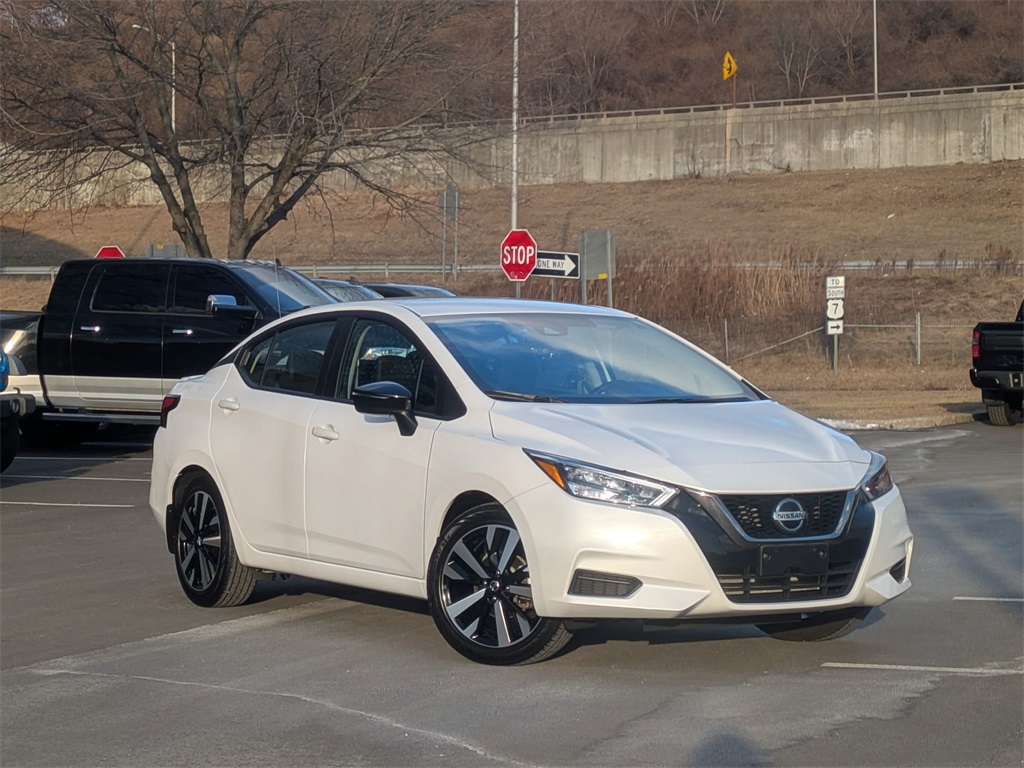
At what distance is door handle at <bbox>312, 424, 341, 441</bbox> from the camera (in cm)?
753

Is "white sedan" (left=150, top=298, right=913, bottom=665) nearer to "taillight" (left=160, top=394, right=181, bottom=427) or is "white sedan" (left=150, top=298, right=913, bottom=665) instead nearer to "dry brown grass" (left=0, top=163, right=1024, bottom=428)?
"taillight" (left=160, top=394, right=181, bottom=427)

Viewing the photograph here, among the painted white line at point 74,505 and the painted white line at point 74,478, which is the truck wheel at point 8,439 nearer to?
the painted white line at point 74,505

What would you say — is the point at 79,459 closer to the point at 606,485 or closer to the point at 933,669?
the point at 606,485

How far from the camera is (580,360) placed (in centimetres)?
754

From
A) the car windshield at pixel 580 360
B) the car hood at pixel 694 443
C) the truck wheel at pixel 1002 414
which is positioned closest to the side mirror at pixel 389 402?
the car windshield at pixel 580 360

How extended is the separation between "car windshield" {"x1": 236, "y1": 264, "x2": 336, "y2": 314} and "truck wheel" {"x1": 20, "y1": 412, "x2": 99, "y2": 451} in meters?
3.14

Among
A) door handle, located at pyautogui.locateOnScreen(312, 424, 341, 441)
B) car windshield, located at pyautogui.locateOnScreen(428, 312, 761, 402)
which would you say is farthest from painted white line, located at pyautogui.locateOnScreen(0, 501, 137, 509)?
car windshield, located at pyautogui.locateOnScreen(428, 312, 761, 402)

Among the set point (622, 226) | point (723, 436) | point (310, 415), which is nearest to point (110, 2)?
point (310, 415)

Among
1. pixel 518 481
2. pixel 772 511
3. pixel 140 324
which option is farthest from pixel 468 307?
pixel 140 324

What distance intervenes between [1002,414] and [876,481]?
15839mm

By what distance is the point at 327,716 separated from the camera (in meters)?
5.87

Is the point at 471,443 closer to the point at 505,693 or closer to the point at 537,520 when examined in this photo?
the point at 537,520

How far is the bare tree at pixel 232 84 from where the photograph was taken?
23.4 m

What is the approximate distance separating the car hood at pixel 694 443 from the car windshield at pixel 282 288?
9.75 m
